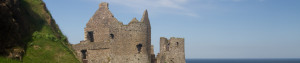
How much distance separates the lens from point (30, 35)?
1337cm

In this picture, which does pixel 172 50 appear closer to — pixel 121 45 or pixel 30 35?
pixel 121 45

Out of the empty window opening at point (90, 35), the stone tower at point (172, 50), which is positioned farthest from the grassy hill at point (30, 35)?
the stone tower at point (172, 50)

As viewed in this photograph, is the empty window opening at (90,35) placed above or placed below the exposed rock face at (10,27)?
above

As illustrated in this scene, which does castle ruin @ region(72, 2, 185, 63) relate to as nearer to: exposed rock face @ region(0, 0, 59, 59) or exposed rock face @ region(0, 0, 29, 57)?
exposed rock face @ region(0, 0, 59, 59)

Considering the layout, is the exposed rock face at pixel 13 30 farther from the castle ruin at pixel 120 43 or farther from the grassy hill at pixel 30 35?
the castle ruin at pixel 120 43

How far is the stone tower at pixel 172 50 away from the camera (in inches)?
1395

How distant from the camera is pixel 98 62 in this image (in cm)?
3216

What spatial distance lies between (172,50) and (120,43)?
761 centimetres

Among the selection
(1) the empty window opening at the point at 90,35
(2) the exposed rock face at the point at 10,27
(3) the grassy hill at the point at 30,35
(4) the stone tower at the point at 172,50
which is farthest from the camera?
(1) the empty window opening at the point at 90,35

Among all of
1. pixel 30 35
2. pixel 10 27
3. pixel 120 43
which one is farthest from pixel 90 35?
pixel 10 27

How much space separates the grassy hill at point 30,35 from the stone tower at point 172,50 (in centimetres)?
1999

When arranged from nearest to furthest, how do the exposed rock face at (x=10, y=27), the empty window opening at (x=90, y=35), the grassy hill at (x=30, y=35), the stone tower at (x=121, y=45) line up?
the exposed rock face at (x=10, y=27) → the grassy hill at (x=30, y=35) → the stone tower at (x=121, y=45) → the empty window opening at (x=90, y=35)

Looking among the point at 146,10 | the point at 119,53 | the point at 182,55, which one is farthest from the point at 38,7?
the point at 182,55

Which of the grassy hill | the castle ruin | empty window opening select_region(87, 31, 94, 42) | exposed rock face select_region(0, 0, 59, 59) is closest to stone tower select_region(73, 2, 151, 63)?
the castle ruin
